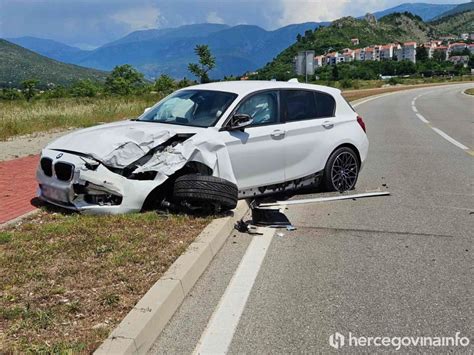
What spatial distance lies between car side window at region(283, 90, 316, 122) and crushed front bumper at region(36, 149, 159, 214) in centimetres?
245

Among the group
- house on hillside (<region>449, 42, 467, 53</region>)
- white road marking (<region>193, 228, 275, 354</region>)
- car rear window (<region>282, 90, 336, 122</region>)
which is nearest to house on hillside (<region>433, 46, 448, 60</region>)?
house on hillside (<region>449, 42, 467, 53</region>)

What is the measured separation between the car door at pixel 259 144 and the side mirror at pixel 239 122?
Result: 0.25ft

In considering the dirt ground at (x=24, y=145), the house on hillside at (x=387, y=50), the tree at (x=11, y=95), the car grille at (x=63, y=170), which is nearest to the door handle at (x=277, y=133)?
the car grille at (x=63, y=170)

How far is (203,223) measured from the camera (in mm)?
6105

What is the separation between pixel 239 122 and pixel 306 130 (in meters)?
1.35

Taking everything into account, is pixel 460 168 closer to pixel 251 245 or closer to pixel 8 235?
pixel 251 245

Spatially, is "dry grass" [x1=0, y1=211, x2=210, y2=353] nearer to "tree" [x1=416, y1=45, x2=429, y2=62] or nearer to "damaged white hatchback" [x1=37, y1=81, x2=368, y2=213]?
"damaged white hatchback" [x1=37, y1=81, x2=368, y2=213]

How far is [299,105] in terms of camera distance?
25.8 ft

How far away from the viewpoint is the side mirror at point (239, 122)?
22.2 feet

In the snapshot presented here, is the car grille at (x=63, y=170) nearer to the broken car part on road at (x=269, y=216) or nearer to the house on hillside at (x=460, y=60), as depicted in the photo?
the broken car part on road at (x=269, y=216)

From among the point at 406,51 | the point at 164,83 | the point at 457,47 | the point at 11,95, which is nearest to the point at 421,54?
the point at 406,51

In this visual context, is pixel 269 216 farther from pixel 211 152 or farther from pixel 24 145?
pixel 24 145

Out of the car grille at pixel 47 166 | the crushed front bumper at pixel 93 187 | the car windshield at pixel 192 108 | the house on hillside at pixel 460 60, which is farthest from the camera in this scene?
the house on hillside at pixel 460 60

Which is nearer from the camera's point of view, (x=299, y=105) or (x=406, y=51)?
(x=299, y=105)
